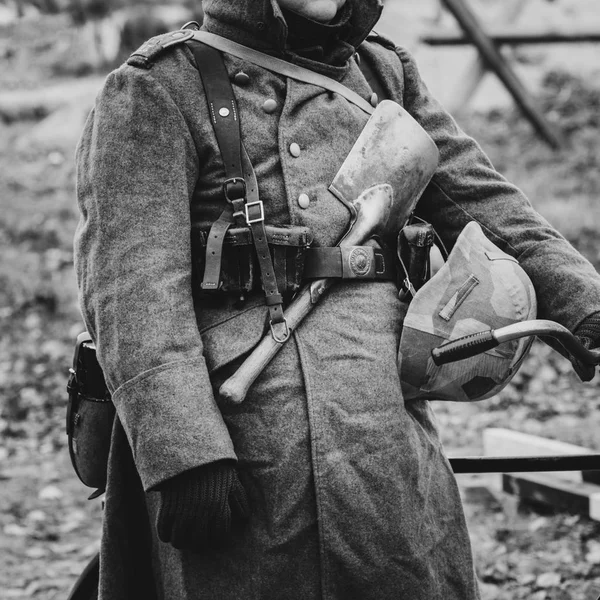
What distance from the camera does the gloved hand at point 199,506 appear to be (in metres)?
1.95

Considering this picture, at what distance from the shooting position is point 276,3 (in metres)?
2.14

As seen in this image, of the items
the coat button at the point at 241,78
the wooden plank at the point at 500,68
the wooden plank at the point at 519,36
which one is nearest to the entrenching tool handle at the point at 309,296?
the coat button at the point at 241,78

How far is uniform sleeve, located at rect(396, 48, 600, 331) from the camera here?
2266 mm

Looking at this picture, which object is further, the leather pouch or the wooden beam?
the wooden beam

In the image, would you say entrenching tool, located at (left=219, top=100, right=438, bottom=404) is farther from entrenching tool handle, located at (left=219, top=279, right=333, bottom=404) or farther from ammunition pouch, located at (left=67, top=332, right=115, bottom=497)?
ammunition pouch, located at (left=67, top=332, right=115, bottom=497)

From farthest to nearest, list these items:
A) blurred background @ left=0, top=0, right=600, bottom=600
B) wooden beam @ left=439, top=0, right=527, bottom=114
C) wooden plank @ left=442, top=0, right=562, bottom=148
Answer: wooden beam @ left=439, top=0, right=527, bottom=114 < wooden plank @ left=442, top=0, right=562, bottom=148 < blurred background @ left=0, top=0, right=600, bottom=600

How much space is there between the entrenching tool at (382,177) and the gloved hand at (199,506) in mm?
435

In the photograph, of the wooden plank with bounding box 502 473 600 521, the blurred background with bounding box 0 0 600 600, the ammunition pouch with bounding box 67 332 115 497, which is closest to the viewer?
the ammunition pouch with bounding box 67 332 115 497

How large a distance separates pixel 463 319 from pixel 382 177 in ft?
1.36

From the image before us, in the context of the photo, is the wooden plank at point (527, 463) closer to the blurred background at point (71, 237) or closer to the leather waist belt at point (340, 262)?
the leather waist belt at point (340, 262)

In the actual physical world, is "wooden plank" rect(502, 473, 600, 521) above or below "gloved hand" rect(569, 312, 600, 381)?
below

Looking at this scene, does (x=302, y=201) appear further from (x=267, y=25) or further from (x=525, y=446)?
(x=525, y=446)

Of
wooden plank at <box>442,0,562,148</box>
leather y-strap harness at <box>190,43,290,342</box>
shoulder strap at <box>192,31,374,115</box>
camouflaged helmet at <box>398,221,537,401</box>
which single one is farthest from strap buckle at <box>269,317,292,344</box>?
wooden plank at <box>442,0,562,148</box>

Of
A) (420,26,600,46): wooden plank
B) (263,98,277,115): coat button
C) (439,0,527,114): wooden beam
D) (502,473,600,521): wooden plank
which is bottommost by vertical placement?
(502,473,600,521): wooden plank
